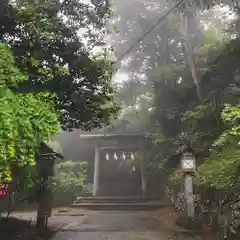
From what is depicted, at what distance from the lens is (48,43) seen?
7.70m

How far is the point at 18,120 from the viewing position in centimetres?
281

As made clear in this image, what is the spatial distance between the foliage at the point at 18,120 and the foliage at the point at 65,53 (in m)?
3.34

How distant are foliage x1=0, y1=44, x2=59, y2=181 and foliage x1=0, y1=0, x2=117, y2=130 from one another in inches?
132

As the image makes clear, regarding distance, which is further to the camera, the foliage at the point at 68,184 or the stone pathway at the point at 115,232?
the foliage at the point at 68,184

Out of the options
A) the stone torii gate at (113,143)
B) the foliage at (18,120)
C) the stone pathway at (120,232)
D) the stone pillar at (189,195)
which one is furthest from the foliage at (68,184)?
the foliage at (18,120)

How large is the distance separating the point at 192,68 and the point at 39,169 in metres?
10.6

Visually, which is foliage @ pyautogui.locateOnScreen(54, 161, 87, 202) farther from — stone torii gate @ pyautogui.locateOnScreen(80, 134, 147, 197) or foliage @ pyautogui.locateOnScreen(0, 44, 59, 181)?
foliage @ pyautogui.locateOnScreen(0, 44, 59, 181)

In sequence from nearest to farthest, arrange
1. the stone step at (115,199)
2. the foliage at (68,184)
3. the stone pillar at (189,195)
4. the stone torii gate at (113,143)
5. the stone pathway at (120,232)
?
the stone pathway at (120,232)
the stone pillar at (189,195)
the stone step at (115,199)
the foliage at (68,184)
the stone torii gate at (113,143)

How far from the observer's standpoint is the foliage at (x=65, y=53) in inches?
258

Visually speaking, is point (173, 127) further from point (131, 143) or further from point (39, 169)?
point (39, 169)

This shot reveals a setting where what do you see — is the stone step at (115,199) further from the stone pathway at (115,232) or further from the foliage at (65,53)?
the foliage at (65,53)

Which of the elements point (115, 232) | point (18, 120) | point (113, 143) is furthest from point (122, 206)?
point (18, 120)

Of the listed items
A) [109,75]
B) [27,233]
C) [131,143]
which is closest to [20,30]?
[109,75]

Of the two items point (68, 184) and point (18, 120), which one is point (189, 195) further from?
point (68, 184)
